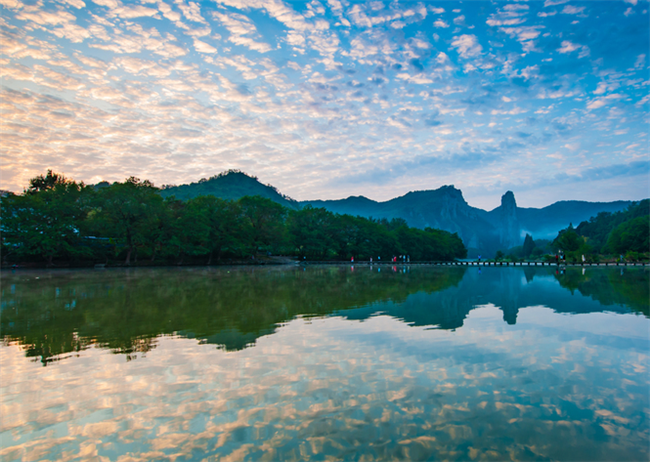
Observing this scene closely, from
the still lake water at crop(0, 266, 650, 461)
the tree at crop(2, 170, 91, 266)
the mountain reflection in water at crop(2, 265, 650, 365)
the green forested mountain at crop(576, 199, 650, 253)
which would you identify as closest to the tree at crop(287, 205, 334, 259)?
the tree at crop(2, 170, 91, 266)

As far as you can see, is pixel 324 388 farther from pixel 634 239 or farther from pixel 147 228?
pixel 634 239

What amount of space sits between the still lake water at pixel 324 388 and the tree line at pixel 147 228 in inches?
1932

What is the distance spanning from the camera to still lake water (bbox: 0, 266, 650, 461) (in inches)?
184

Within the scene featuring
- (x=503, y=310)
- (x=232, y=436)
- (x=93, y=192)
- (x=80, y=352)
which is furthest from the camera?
(x=93, y=192)

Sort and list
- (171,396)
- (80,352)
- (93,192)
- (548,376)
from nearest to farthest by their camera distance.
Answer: (171,396)
(548,376)
(80,352)
(93,192)

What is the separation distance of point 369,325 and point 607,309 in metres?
10.7

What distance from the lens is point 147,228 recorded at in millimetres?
59156

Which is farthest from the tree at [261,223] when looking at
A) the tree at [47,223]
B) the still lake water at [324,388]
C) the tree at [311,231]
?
the still lake water at [324,388]

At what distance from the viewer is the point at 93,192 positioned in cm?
5941

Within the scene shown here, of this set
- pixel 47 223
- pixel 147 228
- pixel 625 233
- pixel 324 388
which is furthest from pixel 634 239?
pixel 47 223

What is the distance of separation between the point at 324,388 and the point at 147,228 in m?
59.7

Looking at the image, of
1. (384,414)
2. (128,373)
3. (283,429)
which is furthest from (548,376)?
(128,373)

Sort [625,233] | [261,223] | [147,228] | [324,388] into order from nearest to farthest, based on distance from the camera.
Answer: [324,388]
[147,228]
[261,223]
[625,233]

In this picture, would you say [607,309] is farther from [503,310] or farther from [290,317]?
[290,317]
